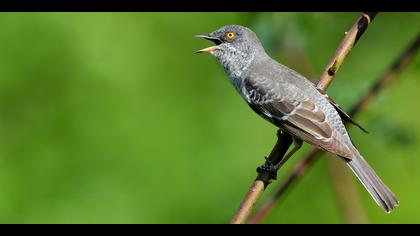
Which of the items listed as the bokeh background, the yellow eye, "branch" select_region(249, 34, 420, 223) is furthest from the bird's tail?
the bokeh background

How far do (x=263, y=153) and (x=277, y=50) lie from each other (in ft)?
7.82

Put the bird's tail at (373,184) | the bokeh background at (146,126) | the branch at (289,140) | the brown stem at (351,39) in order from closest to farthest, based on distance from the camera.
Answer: the branch at (289,140), the brown stem at (351,39), the bird's tail at (373,184), the bokeh background at (146,126)

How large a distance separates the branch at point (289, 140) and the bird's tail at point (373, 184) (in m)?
0.71

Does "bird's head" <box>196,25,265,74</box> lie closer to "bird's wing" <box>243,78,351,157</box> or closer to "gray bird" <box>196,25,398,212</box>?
"gray bird" <box>196,25,398,212</box>

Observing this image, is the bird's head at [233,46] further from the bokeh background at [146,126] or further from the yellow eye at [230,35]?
the bokeh background at [146,126]

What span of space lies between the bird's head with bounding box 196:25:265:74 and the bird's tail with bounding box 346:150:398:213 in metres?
1.19

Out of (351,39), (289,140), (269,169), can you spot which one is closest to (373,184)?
(289,140)

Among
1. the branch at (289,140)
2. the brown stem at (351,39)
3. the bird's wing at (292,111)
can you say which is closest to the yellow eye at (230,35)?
the bird's wing at (292,111)

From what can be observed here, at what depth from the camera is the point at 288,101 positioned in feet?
17.9

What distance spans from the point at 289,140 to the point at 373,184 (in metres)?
0.75

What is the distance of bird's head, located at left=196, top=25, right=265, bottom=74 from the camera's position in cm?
558

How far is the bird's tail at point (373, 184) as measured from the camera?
475 cm

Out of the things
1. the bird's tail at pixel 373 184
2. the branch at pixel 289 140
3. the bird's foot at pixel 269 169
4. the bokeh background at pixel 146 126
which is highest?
the branch at pixel 289 140

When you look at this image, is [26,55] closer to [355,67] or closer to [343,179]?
[355,67]
